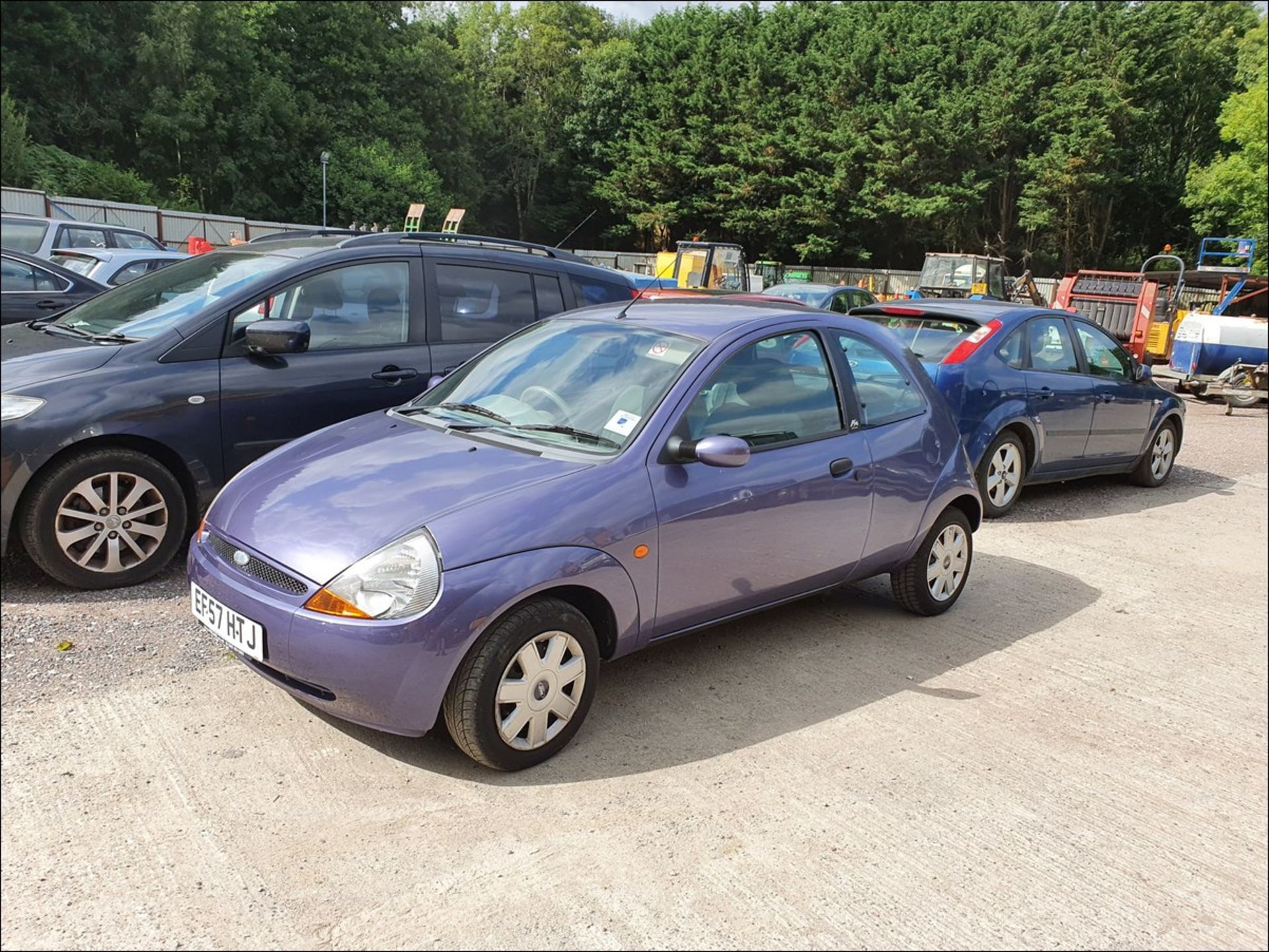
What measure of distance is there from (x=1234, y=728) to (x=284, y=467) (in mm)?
3965

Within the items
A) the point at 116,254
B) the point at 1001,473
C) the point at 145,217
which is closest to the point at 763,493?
the point at 1001,473

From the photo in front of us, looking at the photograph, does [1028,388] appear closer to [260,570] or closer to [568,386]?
[568,386]

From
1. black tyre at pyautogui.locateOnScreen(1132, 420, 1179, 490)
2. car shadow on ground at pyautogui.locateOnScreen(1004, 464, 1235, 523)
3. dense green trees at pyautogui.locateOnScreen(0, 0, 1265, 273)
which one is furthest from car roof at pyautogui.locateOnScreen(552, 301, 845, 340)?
dense green trees at pyautogui.locateOnScreen(0, 0, 1265, 273)

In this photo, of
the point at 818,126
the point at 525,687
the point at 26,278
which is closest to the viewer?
the point at 525,687

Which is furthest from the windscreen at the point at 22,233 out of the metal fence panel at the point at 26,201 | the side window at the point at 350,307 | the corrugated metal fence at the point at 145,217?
the side window at the point at 350,307

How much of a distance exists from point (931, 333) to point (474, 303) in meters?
3.69

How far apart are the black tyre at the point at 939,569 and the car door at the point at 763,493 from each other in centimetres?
59

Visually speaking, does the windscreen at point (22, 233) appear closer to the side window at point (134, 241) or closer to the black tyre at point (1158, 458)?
the side window at point (134, 241)

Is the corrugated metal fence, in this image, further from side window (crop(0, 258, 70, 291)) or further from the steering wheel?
the steering wheel

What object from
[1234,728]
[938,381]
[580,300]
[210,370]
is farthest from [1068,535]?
[210,370]

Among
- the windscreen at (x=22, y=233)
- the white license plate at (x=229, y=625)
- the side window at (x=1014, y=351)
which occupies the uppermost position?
the windscreen at (x=22, y=233)

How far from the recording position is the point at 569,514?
3.40 metres

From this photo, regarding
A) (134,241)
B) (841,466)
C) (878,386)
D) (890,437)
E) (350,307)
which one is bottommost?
(841,466)

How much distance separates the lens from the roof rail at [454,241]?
6.07 m
